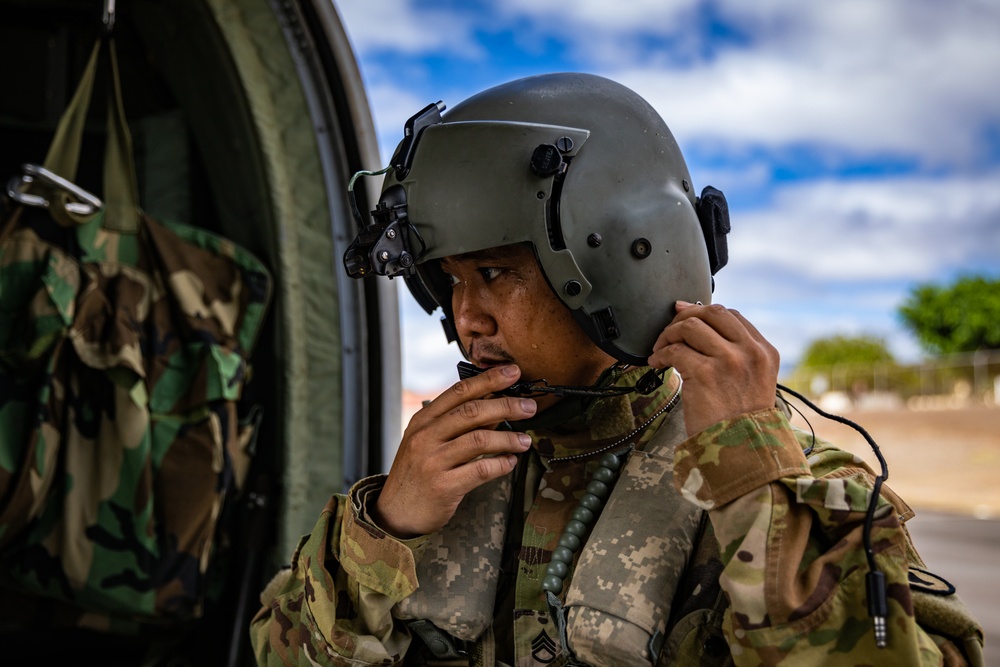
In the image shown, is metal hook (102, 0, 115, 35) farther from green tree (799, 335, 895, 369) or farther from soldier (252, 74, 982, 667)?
green tree (799, 335, 895, 369)

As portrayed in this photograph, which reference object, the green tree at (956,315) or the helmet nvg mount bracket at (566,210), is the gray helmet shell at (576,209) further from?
the green tree at (956,315)

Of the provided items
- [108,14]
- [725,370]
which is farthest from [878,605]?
[108,14]

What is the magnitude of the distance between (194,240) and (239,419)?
50 centimetres

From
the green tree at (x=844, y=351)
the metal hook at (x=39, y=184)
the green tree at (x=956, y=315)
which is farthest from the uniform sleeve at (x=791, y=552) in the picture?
the green tree at (x=844, y=351)

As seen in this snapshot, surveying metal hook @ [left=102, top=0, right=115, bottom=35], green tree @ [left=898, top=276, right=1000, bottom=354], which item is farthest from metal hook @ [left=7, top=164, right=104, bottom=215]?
green tree @ [left=898, top=276, right=1000, bottom=354]

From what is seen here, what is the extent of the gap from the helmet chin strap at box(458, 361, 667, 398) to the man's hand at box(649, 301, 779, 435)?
140mm

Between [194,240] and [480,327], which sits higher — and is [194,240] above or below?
above

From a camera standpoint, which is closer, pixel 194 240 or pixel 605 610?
A: pixel 605 610

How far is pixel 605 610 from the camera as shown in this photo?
1.43 meters

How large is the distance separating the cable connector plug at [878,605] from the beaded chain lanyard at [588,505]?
503 millimetres

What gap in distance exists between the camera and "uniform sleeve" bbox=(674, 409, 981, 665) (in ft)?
4.11

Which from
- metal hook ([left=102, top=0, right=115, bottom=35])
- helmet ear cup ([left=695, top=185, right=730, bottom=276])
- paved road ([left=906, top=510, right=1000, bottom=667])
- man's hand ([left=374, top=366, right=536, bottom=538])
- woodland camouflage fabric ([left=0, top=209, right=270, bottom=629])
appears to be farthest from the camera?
paved road ([left=906, top=510, right=1000, bottom=667])

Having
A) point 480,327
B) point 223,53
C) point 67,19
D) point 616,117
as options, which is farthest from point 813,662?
point 67,19

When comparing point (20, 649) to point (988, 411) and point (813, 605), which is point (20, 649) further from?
point (988, 411)
